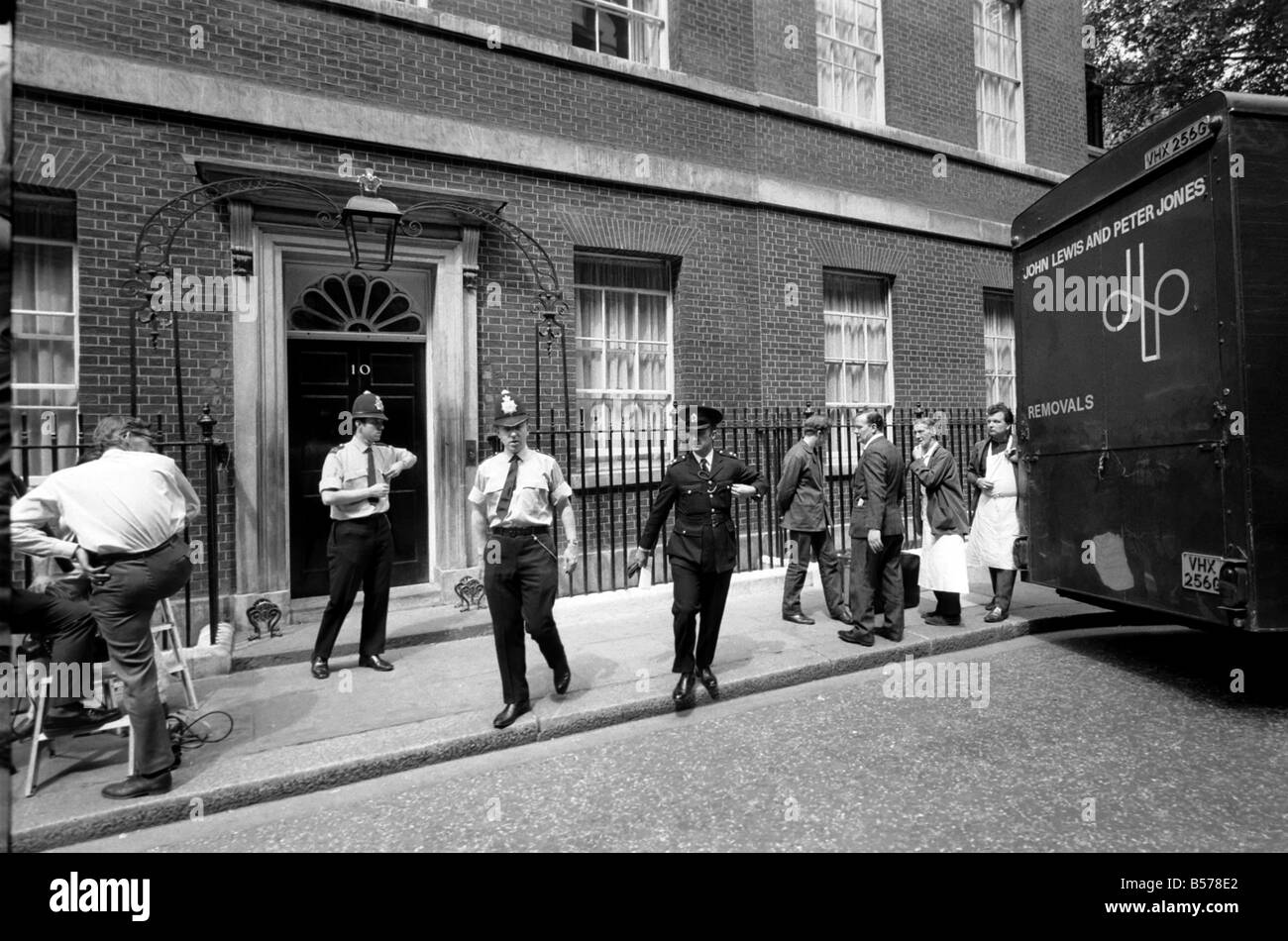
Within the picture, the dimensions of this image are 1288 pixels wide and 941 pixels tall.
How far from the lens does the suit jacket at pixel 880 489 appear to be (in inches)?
238

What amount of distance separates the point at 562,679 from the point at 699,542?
134cm

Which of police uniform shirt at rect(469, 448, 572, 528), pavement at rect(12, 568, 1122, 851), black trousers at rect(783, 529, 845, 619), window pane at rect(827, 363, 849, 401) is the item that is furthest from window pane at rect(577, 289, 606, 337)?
police uniform shirt at rect(469, 448, 572, 528)

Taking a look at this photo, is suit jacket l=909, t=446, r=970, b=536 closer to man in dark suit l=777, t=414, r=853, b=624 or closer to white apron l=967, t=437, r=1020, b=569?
white apron l=967, t=437, r=1020, b=569

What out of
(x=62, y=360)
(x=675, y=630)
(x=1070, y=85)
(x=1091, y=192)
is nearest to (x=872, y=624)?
(x=675, y=630)

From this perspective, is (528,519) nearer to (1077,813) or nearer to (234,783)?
(234,783)

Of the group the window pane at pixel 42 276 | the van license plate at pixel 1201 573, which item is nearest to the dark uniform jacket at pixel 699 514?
the van license plate at pixel 1201 573

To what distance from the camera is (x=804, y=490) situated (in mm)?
6754

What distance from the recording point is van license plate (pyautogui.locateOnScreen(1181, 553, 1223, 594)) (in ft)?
14.2

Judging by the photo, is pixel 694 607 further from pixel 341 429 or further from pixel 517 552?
pixel 341 429

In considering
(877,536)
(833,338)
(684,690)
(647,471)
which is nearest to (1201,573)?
(877,536)

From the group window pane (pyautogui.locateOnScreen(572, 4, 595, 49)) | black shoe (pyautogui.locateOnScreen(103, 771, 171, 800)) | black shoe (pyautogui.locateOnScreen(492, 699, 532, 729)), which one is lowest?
black shoe (pyautogui.locateOnScreen(103, 771, 171, 800))

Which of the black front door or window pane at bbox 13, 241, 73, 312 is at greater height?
window pane at bbox 13, 241, 73, 312

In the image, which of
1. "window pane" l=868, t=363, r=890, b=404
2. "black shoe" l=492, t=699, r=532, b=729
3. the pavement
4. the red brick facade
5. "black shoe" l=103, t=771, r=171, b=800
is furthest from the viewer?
"window pane" l=868, t=363, r=890, b=404

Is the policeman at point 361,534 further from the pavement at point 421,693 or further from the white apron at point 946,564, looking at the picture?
the white apron at point 946,564
